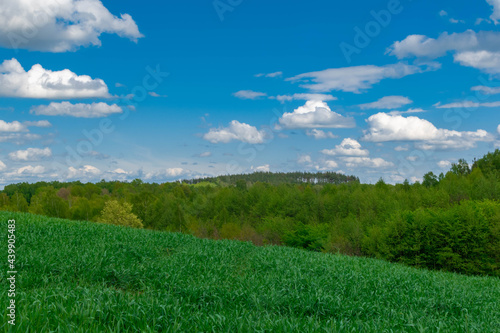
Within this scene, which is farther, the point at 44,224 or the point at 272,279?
the point at 44,224

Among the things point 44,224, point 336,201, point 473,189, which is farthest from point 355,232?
point 44,224

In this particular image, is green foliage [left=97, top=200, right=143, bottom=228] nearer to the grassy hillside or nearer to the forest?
Result: the forest

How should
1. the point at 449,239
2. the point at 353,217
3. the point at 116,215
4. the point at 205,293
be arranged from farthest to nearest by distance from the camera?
the point at 353,217
the point at 116,215
the point at 449,239
the point at 205,293

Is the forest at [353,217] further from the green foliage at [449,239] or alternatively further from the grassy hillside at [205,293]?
the grassy hillside at [205,293]

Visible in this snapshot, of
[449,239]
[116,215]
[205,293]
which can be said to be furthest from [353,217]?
[205,293]

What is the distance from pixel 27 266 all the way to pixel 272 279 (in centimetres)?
784

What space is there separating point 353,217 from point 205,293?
227ft

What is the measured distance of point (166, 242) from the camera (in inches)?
691

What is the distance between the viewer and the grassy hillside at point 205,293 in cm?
589

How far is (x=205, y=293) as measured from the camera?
9.00 m

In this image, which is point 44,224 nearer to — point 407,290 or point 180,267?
point 180,267

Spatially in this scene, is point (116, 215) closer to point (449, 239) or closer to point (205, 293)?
point (449, 239)

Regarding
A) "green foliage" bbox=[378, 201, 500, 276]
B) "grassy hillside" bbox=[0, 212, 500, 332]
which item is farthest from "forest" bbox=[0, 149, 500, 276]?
"grassy hillside" bbox=[0, 212, 500, 332]

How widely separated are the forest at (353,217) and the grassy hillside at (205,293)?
3365cm
